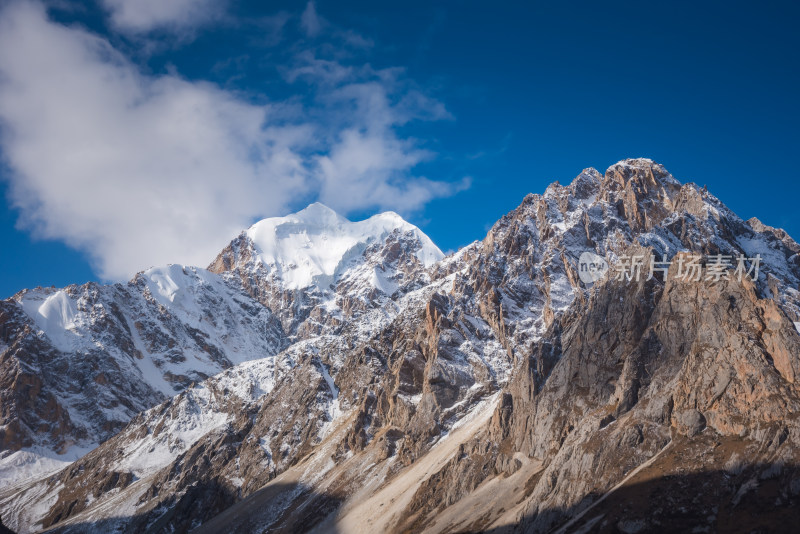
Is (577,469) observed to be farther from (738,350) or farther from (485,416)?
(485,416)

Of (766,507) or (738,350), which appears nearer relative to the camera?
(766,507)

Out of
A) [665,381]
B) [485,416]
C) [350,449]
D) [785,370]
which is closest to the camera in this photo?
[785,370]

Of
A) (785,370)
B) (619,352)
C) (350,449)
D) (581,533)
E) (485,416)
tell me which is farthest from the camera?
(350,449)

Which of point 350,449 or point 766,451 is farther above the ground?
point 350,449

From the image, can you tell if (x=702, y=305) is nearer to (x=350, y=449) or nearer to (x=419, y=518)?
(x=419, y=518)

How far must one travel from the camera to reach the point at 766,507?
74.4 metres

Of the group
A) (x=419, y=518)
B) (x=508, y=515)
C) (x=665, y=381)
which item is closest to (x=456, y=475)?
(x=419, y=518)

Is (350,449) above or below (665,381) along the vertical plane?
above

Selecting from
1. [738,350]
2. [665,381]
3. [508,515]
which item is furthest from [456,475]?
[738,350]

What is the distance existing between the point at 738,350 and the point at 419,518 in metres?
64.0

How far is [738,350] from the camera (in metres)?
103

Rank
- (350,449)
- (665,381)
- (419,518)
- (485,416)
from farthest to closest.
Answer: (350,449) < (485,416) < (419,518) < (665,381)

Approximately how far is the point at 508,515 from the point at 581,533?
2133cm

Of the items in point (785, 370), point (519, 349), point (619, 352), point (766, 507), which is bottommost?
point (766, 507)
